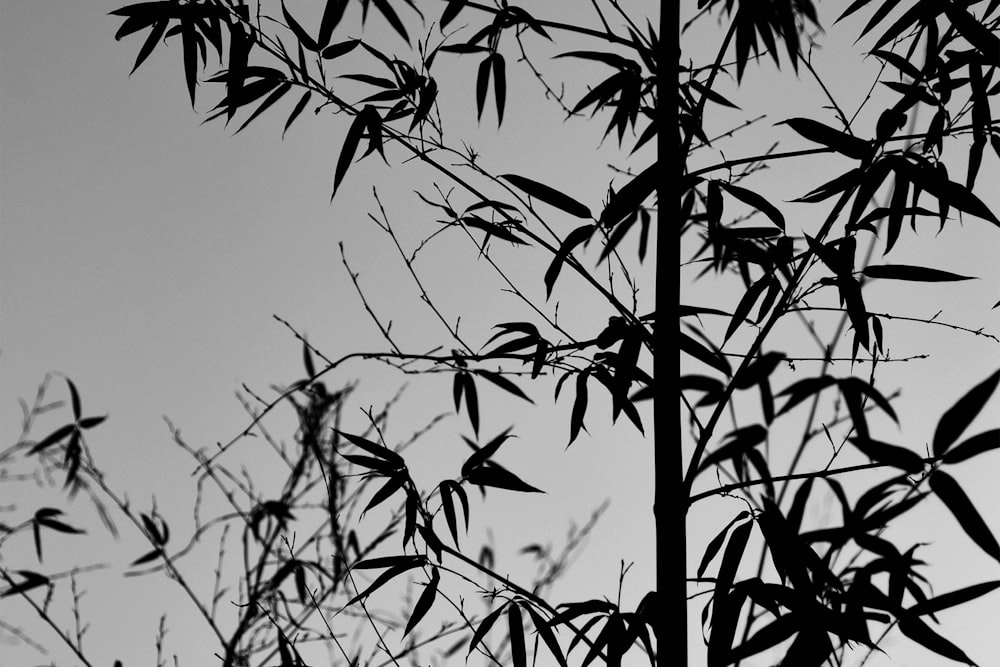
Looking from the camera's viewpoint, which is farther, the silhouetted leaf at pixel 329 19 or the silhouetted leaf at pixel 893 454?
the silhouetted leaf at pixel 329 19

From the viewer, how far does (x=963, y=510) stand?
102 cm

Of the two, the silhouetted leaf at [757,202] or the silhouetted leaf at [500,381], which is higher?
the silhouetted leaf at [757,202]

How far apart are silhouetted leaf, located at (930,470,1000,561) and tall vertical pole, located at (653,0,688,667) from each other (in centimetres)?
37

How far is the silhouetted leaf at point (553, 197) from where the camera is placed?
1.46m

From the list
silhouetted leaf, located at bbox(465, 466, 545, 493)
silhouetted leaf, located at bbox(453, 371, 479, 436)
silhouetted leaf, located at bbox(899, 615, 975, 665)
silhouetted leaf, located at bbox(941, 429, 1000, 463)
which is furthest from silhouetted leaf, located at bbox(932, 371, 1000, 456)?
silhouetted leaf, located at bbox(453, 371, 479, 436)

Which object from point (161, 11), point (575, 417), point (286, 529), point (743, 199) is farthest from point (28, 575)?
point (743, 199)

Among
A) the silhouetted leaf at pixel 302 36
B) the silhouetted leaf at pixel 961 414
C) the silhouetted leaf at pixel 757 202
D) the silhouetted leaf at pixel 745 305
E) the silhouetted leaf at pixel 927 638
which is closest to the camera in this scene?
the silhouetted leaf at pixel 961 414

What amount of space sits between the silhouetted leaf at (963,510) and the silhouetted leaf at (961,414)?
40 mm

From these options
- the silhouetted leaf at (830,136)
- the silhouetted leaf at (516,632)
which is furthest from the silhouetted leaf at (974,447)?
the silhouetted leaf at (516,632)

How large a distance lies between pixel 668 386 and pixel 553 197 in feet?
1.39

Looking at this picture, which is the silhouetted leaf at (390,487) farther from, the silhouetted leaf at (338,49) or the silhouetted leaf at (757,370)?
the silhouetted leaf at (338,49)

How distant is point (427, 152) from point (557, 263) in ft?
1.11

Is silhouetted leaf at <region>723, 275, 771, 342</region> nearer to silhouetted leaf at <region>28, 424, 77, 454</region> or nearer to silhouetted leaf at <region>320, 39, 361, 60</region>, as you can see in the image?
silhouetted leaf at <region>320, 39, 361, 60</region>

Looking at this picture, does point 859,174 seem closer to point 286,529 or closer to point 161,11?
point 161,11
